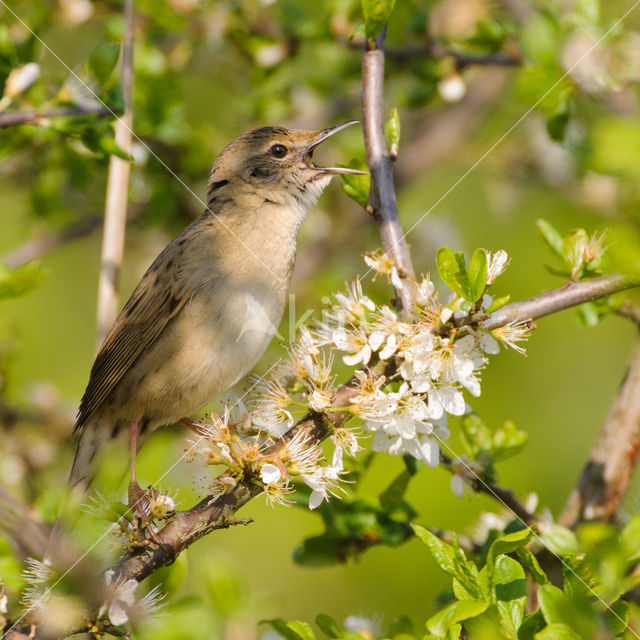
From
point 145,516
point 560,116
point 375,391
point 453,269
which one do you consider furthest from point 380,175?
point 145,516

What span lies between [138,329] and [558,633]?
2551 mm

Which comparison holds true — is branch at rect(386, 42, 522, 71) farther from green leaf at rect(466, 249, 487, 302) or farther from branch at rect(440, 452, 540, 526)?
branch at rect(440, 452, 540, 526)

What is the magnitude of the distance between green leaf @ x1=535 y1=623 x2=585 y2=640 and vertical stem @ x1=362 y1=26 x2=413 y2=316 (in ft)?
3.20

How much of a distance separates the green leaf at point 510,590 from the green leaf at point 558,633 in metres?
0.17

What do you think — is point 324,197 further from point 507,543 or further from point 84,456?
point 507,543

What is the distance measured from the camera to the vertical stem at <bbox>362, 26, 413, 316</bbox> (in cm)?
252

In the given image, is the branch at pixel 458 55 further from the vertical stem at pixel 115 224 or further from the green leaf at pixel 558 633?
the green leaf at pixel 558 633

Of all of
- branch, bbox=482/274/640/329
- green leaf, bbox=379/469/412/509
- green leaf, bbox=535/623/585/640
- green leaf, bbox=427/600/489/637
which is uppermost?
branch, bbox=482/274/640/329

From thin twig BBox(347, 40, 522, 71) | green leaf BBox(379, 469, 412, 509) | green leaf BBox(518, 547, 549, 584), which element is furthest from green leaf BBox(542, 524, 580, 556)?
thin twig BBox(347, 40, 522, 71)

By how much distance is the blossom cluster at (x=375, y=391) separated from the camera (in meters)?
2.26

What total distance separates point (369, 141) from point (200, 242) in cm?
136

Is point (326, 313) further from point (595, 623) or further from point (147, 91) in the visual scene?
point (147, 91)

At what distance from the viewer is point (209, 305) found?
11.8ft

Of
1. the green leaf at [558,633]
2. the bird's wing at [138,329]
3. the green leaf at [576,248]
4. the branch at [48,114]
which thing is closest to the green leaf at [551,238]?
the green leaf at [576,248]
